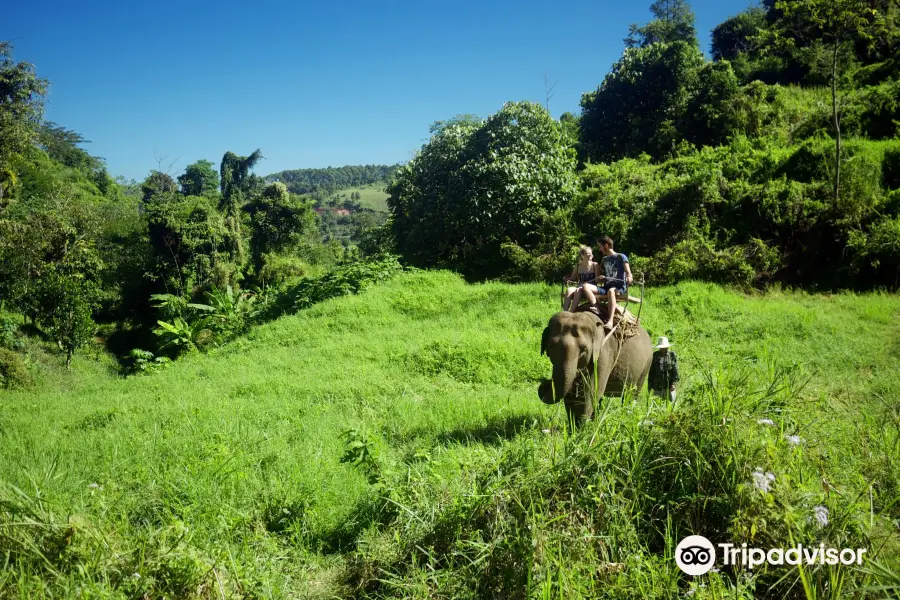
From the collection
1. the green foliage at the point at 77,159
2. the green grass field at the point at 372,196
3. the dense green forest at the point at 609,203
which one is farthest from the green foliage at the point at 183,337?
the green grass field at the point at 372,196

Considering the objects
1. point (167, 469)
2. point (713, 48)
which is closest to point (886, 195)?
point (167, 469)

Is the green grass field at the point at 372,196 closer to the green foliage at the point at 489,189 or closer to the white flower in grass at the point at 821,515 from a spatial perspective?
the green foliage at the point at 489,189

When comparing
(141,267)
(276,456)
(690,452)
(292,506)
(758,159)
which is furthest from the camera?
(141,267)

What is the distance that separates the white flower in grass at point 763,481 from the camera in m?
2.80

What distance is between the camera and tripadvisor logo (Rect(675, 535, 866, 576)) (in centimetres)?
256

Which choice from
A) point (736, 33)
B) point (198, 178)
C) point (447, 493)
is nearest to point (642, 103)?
point (736, 33)

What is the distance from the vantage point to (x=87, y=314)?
61.2 feet

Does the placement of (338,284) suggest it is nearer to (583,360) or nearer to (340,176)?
(583,360)

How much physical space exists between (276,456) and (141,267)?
25.2 metres

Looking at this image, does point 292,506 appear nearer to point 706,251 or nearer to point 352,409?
point 352,409

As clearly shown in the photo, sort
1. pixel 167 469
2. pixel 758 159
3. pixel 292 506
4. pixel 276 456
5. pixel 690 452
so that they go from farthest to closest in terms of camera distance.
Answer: pixel 758 159, pixel 276 456, pixel 167 469, pixel 292 506, pixel 690 452

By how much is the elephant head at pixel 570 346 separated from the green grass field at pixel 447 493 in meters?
0.59

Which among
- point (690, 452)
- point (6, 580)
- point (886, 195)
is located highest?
point (886, 195)

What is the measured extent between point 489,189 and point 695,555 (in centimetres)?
1340
